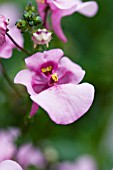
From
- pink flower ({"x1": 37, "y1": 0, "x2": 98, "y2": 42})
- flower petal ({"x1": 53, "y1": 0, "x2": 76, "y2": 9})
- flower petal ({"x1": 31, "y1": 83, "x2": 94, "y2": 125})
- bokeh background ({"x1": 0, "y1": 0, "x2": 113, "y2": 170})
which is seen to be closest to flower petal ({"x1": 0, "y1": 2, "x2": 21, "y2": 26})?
bokeh background ({"x1": 0, "y1": 0, "x2": 113, "y2": 170})

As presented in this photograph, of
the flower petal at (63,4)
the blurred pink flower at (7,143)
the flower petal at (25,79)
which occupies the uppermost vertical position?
the flower petal at (63,4)

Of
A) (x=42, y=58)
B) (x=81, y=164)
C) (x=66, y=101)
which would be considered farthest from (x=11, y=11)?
(x=66, y=101)

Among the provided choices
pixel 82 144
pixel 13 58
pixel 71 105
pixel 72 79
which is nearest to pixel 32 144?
pixel 82 144

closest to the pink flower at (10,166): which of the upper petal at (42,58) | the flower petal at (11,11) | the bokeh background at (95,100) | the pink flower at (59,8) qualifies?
the upper petal at (42,58)

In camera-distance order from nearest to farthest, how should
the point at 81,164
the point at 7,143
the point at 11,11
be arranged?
the point at 7,143, the point at 81,164, the point at 11,11

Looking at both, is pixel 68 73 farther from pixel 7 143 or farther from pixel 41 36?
pixel 7 143

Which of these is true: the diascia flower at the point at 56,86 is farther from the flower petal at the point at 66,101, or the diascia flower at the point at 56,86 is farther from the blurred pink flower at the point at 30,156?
the blurred pink flower at the point at 30,156

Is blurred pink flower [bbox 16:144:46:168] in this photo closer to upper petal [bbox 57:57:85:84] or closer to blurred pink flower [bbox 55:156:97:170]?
blurred pink flower [bbox 55:156:97:170]
